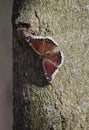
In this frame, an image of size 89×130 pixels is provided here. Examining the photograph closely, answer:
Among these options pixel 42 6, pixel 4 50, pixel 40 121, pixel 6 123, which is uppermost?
pixel 42 6

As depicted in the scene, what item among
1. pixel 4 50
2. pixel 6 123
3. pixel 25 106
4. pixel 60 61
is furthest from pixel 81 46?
pixel 4 50

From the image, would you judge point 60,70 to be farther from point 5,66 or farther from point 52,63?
point 5,66

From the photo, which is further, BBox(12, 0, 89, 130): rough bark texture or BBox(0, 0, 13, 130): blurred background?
BBox(0, 0, 13, 130): blurred background

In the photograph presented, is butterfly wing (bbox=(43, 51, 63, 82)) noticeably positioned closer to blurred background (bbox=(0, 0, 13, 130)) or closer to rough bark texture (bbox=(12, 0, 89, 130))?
rough bark texture (bbox=(12, 0, 89, 130))

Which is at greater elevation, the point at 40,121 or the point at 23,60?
the point at 23,60

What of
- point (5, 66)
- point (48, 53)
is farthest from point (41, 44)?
point (5, 66)

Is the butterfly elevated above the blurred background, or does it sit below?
above

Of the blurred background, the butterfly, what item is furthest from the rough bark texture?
the blurred background

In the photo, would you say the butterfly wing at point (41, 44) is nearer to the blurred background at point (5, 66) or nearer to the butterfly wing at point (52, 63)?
the butterfly wing at point (52, 63)

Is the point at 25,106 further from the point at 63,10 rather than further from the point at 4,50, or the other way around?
the point at 4,50
